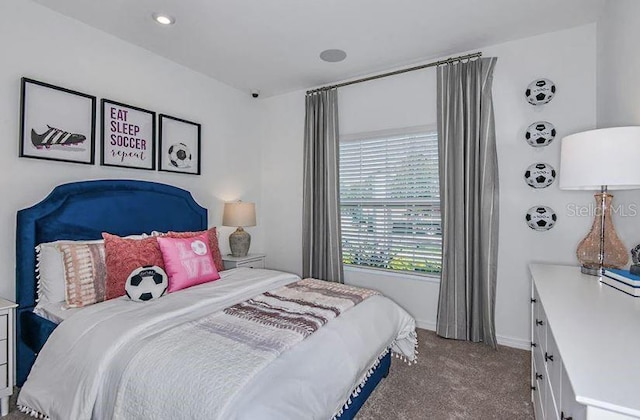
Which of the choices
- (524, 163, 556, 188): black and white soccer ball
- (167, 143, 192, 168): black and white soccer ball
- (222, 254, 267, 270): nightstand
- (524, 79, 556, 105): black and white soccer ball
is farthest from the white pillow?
(524, 79, 556, 105): black and white soccer ball

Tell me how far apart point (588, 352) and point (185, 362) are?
1373 mm

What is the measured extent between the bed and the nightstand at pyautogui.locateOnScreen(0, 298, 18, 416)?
128mm

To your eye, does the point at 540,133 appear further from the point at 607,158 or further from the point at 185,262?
the point at 185,262

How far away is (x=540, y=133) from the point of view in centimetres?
269

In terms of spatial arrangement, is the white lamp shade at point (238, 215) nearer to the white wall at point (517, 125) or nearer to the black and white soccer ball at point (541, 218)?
the white wall at point (517, 125)

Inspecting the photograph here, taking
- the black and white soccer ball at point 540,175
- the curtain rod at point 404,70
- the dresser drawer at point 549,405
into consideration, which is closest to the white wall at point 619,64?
the black and white soccer ball at point 540,175

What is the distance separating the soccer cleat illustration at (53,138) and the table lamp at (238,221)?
1.45 m

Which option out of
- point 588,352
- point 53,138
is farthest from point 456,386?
point 53,138

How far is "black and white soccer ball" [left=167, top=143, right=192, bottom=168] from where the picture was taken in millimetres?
3174

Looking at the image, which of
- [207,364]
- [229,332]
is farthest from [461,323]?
[207,364]

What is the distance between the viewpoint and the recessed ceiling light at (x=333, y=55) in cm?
300

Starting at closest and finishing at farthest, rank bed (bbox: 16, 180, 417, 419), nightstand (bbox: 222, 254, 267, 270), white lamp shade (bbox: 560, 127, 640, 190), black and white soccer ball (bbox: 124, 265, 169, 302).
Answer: bed (bbox: 16, 180, 417, 419) < white lamp shade (bbox: 560, 127, 640, 190) < black and white soccer ball (bbox: 124, 265, 169, 302) < nightstand (bbox: 222, 254, 267, 270)

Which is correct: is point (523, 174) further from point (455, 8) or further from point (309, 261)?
point (309, 261)

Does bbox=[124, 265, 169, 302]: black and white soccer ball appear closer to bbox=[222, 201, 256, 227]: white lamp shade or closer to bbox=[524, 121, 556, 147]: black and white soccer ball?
bbox=[222, 201, 256, 227]: white lamp shade
